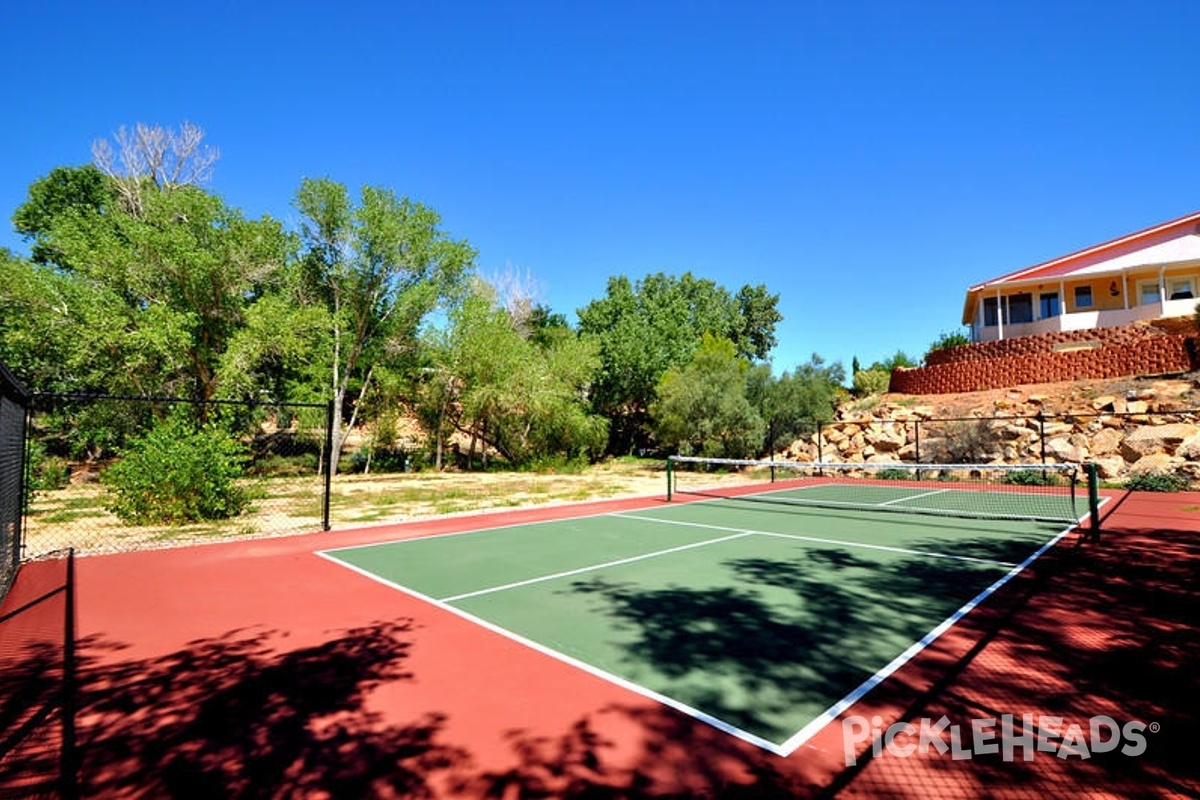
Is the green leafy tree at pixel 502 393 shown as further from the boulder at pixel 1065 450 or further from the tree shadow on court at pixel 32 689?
the tree shadow on court at pixel 32 689

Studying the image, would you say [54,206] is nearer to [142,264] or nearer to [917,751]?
[142,264]

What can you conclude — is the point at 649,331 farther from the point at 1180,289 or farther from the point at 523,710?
the point at 523,710

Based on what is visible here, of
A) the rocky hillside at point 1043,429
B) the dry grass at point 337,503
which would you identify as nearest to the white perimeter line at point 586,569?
the dry grass at point 337,503

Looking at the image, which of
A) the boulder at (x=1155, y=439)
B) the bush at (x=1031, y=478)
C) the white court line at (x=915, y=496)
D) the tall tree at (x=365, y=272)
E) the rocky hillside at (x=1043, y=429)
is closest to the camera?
the white court line at (x=915, y=496)

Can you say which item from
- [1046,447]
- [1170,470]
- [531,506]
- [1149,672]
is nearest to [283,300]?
[531,506]

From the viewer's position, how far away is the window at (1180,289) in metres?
26.6

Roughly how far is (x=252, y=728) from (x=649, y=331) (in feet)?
107

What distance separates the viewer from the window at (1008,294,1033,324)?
100 ft

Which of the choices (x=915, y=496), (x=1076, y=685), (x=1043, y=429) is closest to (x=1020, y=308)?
(x=1043, y=429)

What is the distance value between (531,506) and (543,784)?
11.5 meters

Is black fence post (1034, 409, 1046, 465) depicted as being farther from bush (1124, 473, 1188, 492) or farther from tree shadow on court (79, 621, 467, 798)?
tree shadow on court (79, 621, 467, 798)

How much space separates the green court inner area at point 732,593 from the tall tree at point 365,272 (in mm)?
18163

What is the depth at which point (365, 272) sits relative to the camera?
2638 cm

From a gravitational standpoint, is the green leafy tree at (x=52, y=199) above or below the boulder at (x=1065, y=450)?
above
